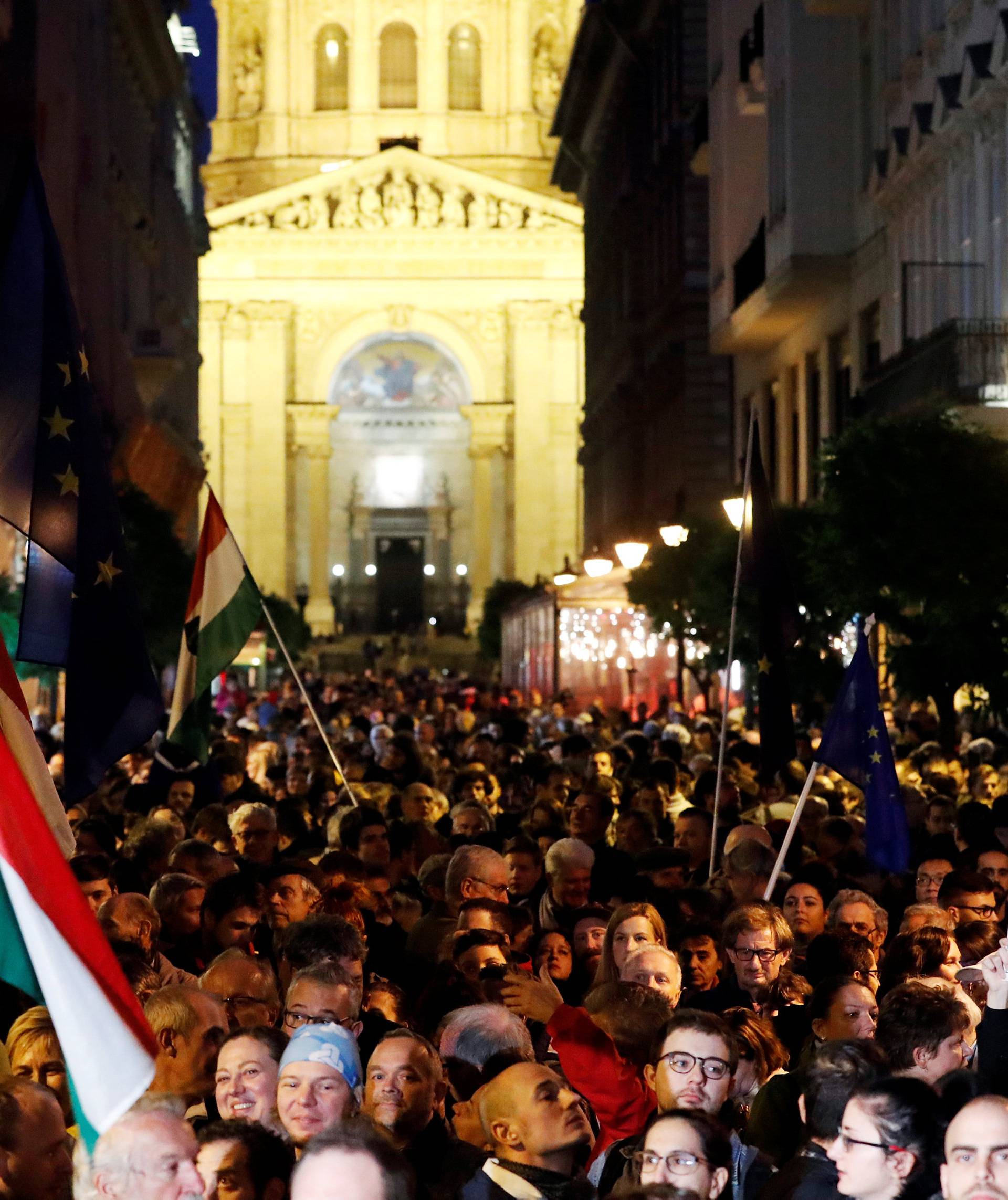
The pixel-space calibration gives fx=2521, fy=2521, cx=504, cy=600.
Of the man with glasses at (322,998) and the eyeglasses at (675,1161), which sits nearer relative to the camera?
the eyeglasses at (675,1161)

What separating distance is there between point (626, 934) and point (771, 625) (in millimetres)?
4484

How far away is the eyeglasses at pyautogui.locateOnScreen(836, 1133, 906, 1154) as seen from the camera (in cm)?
510

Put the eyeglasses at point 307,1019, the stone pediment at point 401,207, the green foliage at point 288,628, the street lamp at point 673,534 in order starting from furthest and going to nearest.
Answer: the stone pediment at point 401,207 < the green foliage at point 288,628 < the street lamp at point 673,534 < the eyeglasses at point 307,1019

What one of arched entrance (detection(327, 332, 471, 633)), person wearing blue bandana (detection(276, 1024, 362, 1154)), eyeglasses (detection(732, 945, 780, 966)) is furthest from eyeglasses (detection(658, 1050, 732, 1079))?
arched entrance (detection(327, 332, 471, 633))

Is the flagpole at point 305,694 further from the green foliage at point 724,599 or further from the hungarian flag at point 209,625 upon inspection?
the green foliage at point 724,599

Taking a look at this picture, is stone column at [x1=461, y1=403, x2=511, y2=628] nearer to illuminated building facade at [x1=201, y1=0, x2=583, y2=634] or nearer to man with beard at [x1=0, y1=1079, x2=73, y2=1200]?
illuminated building facade at [x1=201, y1=0, x2=583, y2=634]

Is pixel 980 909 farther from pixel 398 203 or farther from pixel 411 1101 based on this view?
pixel 398 203

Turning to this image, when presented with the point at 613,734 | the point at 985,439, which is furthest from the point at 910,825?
the point at 613,734

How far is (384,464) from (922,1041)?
8323 cm

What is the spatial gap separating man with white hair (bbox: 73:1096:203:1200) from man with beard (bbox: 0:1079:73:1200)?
0.43m

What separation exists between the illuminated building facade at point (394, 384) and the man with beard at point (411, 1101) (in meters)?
77.9

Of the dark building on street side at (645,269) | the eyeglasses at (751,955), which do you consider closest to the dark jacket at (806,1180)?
the eyeglasses at (751,955)

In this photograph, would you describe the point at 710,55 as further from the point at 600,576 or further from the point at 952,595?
the point at 952,595

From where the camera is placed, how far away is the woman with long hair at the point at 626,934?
27.4 ft
